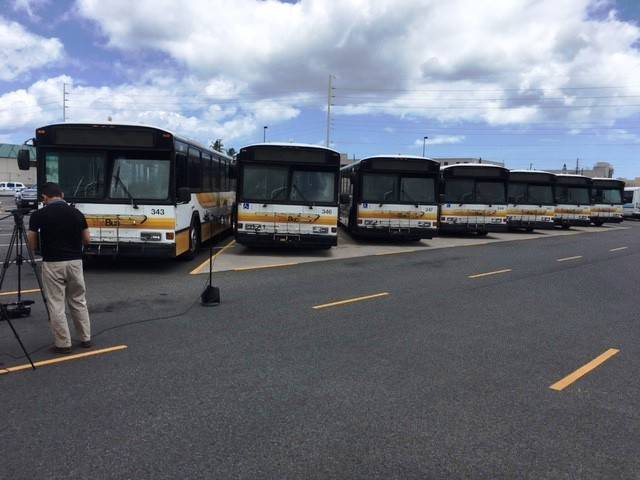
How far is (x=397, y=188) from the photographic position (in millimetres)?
18047

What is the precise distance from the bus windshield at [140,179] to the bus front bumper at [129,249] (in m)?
0.96

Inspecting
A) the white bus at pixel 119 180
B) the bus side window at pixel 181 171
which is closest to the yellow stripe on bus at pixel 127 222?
the white bus at pixel 119 180

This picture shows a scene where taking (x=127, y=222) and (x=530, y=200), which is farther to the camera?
(x=530, y=200)

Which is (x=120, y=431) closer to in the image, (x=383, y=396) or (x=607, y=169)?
(x=383, y=396)

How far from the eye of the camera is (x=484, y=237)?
2408 cm

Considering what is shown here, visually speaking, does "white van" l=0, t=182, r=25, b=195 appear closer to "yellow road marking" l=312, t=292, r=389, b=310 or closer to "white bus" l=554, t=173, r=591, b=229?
"white bus" l=554, t=173, r=591, b=229

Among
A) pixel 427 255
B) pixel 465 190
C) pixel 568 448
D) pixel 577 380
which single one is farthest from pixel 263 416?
pixel 465 190

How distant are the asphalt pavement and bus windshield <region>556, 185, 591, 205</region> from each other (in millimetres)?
23034

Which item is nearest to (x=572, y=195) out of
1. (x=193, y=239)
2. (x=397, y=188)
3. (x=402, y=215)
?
(x=397, y=188)

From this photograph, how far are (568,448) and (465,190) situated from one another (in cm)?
1915

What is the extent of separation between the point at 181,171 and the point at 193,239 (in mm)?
2192

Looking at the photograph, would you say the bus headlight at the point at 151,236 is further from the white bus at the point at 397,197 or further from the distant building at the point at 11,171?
the distant building at the point at 11,171

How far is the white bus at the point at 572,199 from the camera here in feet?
100.0

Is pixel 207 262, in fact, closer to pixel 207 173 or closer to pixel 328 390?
pixel 207 173
